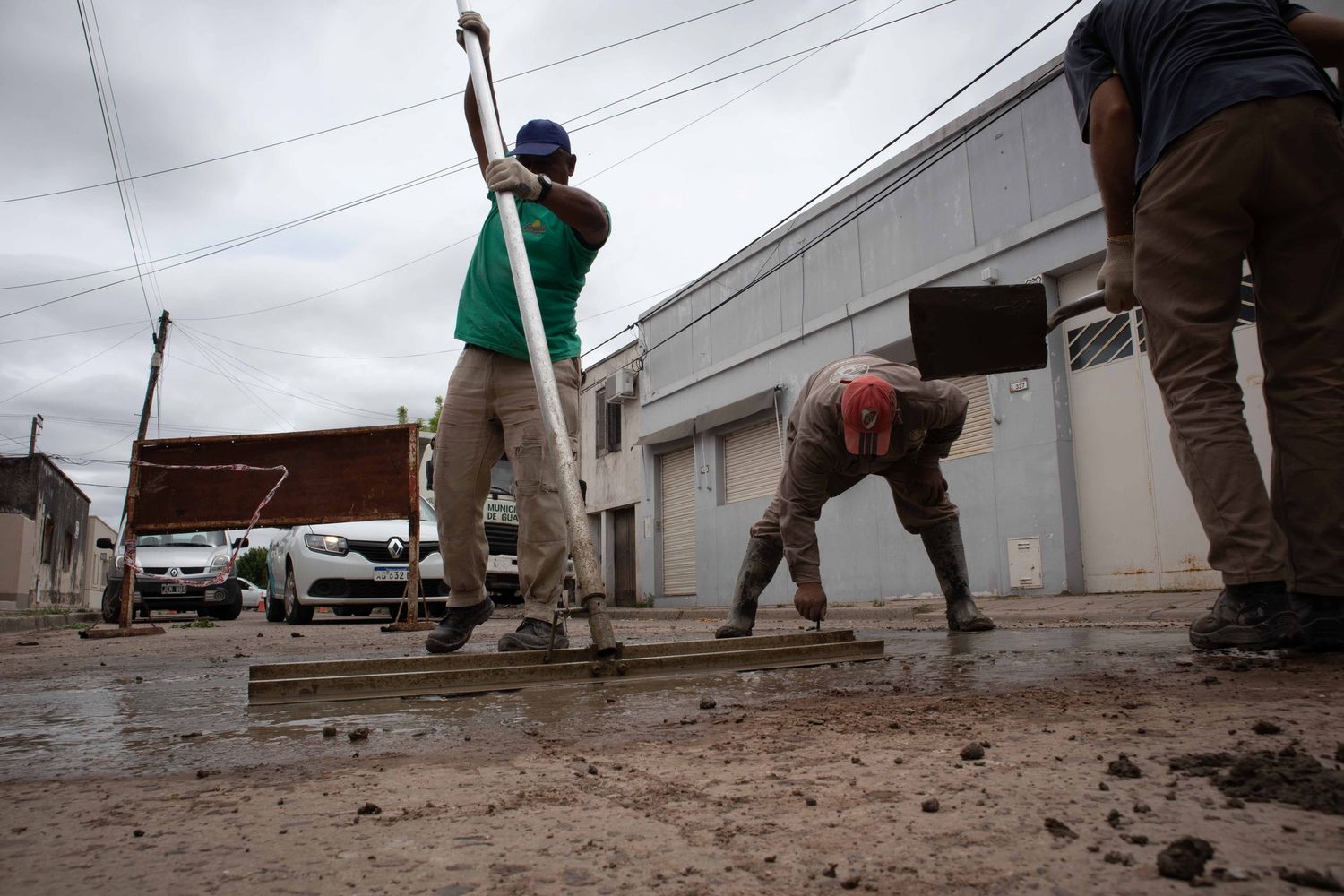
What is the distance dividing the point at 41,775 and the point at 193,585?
1233 centimetres

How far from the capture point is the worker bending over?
385cm

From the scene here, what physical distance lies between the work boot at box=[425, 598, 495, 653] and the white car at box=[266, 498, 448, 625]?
17.9 feet

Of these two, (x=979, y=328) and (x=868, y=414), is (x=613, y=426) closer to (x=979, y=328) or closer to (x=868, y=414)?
(x=868, y=414)

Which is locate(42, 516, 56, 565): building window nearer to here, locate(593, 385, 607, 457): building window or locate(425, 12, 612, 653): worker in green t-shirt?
locate(593, 385, 607, 457): building window

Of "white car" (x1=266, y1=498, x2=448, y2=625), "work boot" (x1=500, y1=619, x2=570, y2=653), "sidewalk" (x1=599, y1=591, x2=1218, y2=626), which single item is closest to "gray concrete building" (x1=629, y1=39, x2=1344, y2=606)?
"sidewalk" (x1=599, y1=591, x2=1218, y2=626)

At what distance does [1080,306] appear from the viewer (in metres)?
3.16

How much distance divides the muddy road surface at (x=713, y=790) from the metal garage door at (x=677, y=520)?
50.7 feet

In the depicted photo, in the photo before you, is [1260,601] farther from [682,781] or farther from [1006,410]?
[1006,410]

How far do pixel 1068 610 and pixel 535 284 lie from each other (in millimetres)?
4719

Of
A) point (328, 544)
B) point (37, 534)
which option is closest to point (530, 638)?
point (328, 544)

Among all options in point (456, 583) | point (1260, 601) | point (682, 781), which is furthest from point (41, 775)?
point (1260, 601)

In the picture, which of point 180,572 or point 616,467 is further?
point 616,467

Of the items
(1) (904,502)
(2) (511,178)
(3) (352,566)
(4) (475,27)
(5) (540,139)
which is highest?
(4) (475,27)

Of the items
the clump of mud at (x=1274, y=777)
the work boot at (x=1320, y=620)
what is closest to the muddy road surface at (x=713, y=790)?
the clump of mud at (x=1274, y=777)
